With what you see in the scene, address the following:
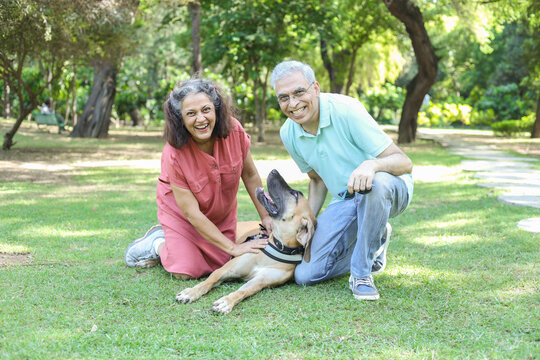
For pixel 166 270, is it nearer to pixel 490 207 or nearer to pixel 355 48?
pixel 490 207

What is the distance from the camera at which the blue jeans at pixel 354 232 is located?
137 inches

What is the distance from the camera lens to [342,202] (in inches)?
157

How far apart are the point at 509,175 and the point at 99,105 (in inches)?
532

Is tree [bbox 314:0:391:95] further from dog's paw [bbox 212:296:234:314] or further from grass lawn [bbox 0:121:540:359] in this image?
dog's paw [bbox 212:296:234:314]

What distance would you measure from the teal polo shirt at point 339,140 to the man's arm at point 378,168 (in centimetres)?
7

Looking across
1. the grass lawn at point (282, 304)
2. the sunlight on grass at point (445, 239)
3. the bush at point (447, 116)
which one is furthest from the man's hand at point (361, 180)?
the bush at point (447, 116)

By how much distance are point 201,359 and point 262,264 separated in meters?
1.30

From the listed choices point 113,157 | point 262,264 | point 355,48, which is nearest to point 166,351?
point 262,264

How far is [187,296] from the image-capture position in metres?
3.58

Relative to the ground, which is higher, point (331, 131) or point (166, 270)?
point (331, 131)

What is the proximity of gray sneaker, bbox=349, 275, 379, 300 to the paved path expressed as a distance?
2.57 meters

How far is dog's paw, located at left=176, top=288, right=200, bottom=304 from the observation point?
357 cm

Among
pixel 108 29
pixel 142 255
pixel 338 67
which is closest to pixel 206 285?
pixel 142 255

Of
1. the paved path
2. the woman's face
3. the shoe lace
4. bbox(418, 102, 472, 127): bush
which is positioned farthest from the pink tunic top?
bbox(418, 102, 472, 127): bush
